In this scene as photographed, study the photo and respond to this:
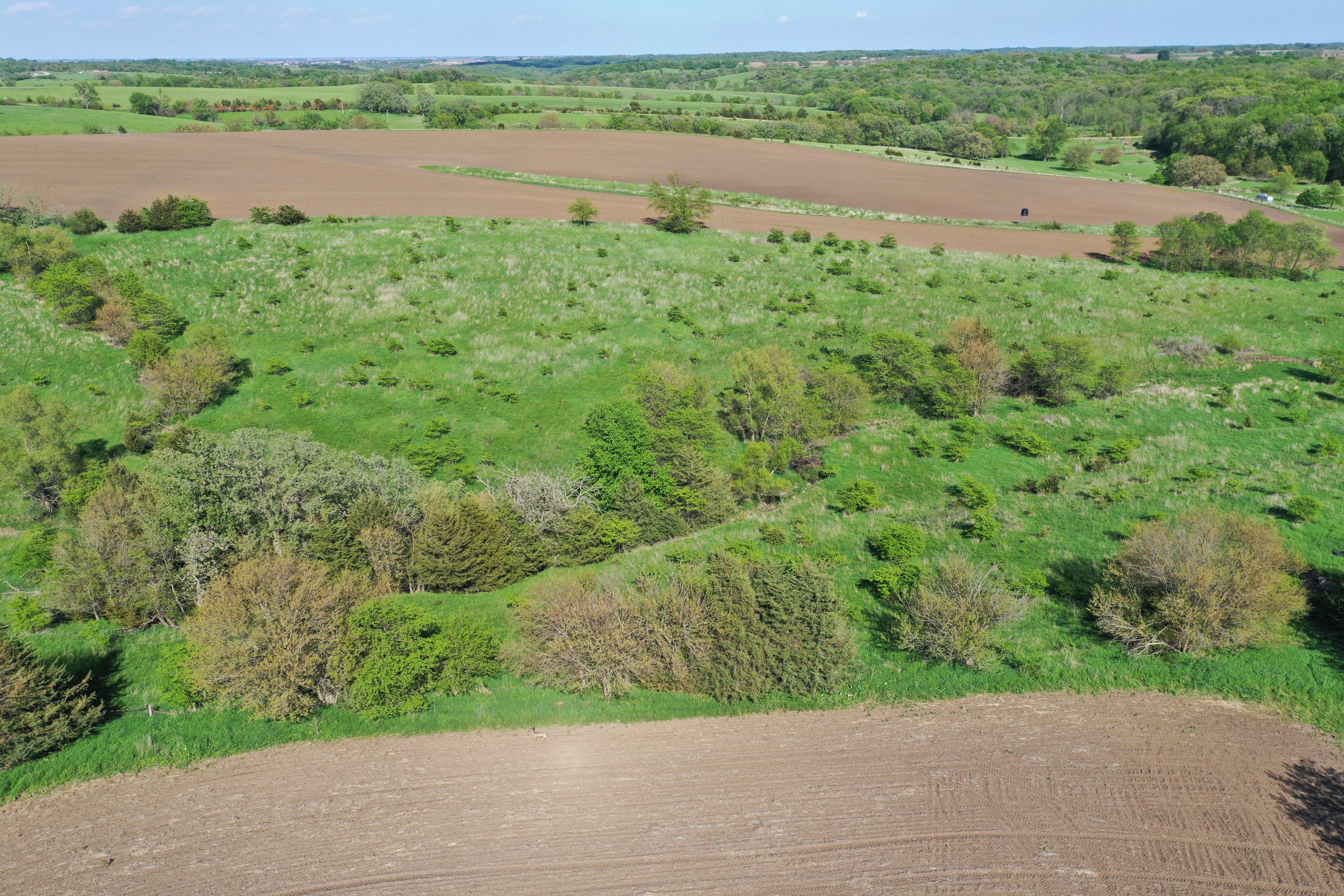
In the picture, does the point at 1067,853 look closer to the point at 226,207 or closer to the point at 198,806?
the point at 198,806

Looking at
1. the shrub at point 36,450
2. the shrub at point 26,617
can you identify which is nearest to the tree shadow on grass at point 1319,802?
the shrub at point 26,617

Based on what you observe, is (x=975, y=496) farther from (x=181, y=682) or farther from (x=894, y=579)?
(x=181, y=682)

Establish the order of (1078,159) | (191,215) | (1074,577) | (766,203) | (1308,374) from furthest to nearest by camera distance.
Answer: (1078,159) < (766,203) < (191,215) < (1308,374) < (1074,577)

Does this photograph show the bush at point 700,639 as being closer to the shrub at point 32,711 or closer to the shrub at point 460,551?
the shrub at point 460,551

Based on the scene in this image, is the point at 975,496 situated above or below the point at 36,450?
below

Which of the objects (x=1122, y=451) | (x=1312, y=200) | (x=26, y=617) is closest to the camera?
(x=26, y=617)

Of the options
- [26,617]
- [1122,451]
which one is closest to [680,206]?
[1122,451]
